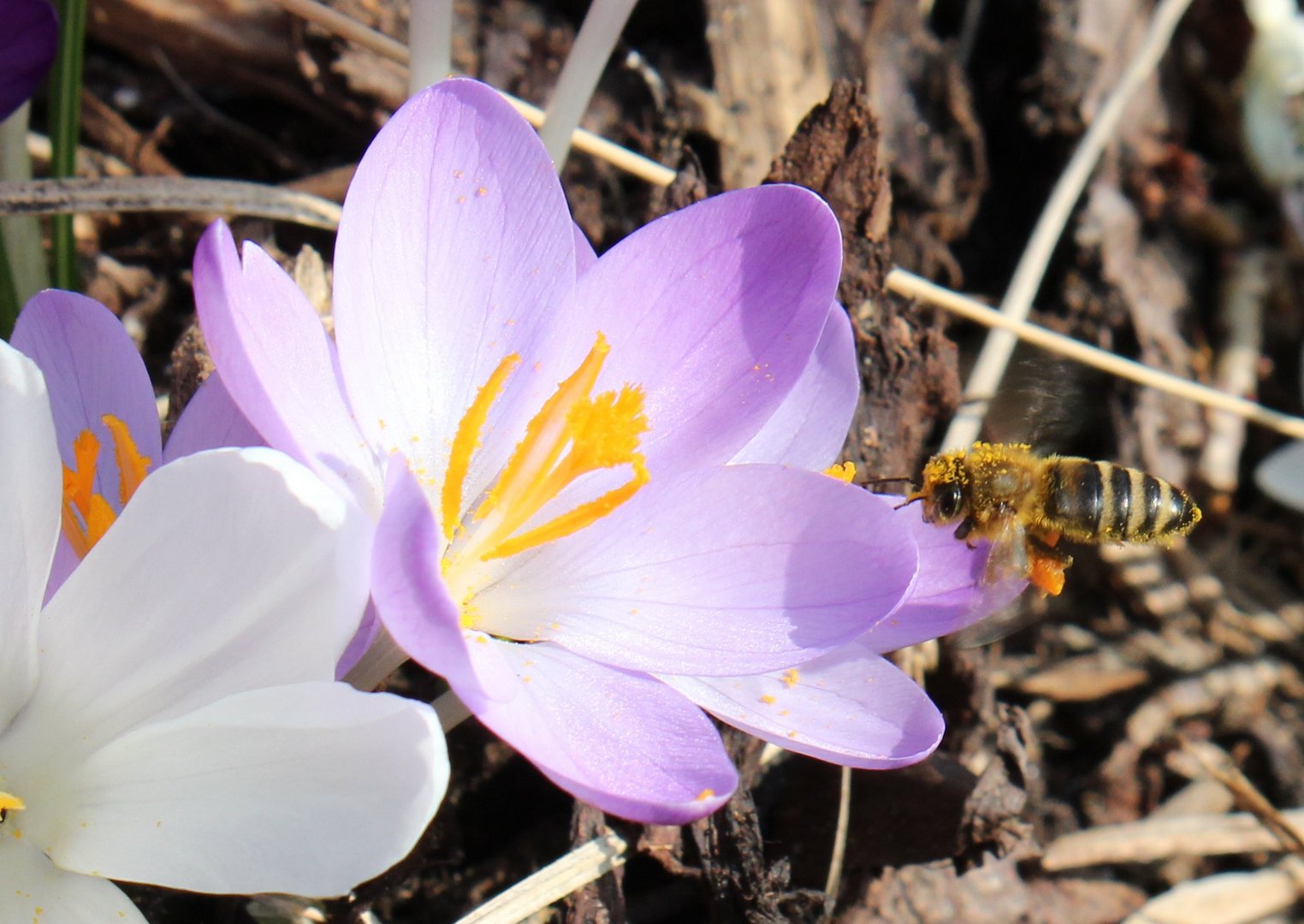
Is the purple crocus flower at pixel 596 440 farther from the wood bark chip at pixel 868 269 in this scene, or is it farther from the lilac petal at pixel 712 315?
the wood bark chip at pixel 868 269

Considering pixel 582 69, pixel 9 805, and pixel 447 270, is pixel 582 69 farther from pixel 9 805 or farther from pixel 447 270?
pixel 9 805

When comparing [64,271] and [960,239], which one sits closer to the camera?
[64,271]

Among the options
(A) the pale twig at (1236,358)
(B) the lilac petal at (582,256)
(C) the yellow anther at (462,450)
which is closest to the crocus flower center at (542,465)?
(C) the yellow anther at (462,450)

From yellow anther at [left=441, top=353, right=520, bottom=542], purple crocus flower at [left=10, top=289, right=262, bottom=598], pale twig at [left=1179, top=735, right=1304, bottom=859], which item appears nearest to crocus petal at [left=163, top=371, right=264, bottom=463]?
purple crocus flower at [left=10, top=289, right=262, bottom=598]

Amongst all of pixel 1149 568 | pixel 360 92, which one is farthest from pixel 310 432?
pixel 1149 568

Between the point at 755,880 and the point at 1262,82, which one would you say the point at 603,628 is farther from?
the point at 1262,82

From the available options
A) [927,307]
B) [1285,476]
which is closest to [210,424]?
[927,307]

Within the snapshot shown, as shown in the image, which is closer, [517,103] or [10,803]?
[10,803]

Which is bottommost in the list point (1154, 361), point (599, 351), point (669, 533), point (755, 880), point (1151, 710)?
point (1151, 710)
